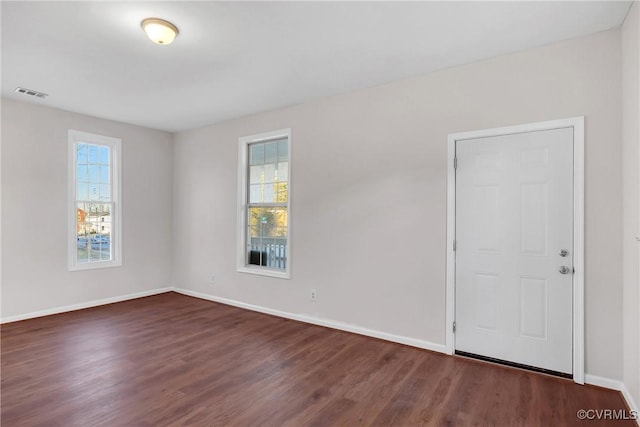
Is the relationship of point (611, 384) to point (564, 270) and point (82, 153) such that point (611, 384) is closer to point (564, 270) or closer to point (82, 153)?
point (564, 270)

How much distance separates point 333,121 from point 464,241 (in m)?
2.03

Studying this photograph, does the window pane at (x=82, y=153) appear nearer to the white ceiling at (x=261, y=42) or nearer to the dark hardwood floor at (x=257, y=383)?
the white ceiling at (x=261, y=42)

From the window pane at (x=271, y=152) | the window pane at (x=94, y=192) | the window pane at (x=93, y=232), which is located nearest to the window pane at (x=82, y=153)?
the window pane at (x=94, y=192)

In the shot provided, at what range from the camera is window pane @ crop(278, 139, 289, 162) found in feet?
15.4

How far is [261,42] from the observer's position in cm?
283

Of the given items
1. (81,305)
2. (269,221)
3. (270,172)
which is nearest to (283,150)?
(270,172)

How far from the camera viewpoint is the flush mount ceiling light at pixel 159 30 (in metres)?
Result: 2.49

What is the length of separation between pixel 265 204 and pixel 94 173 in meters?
2.63

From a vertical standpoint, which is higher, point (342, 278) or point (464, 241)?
point (464, 241)

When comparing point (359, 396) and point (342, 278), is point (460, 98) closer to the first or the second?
point (342, 278)

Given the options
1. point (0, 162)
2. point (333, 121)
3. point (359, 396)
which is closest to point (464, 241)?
point (359, 396)

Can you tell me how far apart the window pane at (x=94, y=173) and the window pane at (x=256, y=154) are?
2.29 metres

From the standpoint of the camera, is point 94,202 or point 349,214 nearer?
point 349,214

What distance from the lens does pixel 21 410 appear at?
2281mm
